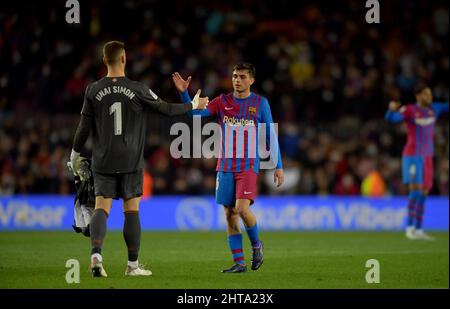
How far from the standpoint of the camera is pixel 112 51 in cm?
885

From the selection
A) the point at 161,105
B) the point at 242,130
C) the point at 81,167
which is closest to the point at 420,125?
the point at 242,130

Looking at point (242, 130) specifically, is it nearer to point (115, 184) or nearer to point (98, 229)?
point (115, 184)

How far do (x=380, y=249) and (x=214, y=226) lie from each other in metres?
5.88

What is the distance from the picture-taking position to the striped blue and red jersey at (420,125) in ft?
50.4

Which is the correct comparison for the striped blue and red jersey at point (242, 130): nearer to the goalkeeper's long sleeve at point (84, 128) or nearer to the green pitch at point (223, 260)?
the green pitch at point (223, 260)

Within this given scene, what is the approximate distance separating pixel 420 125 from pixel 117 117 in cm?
788

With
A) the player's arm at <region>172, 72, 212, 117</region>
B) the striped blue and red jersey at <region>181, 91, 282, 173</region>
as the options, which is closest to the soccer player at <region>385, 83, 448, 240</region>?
the striped blue and red jersey at <region>181, 91, 282, 173</region>

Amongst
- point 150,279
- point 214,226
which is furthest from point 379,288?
point 214,226

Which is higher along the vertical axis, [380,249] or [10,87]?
[10,87]

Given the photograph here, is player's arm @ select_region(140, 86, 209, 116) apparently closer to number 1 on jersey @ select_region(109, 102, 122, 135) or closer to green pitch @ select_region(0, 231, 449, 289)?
number 1 on jersey @ select_region(109, 102, 122, 135)

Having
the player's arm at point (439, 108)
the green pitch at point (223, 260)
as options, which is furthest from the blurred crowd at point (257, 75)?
the player's arm at point (439, 108)

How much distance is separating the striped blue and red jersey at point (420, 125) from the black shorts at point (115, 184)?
24.1 ft

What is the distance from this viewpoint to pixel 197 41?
21.9 metres

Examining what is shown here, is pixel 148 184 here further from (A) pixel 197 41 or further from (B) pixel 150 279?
(B) pixel 150 279
